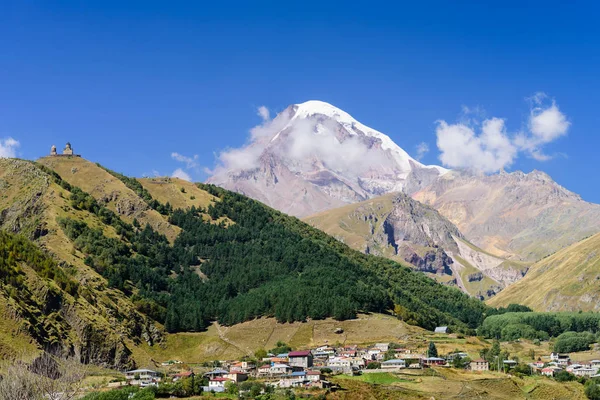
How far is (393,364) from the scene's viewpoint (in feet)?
568

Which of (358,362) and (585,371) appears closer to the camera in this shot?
(358,362)

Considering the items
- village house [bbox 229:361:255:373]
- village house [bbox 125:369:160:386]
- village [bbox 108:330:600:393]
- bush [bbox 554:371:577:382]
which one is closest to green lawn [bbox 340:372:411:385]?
village [bbox 108:330:600:393]

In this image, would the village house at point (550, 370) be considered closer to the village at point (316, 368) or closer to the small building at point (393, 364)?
the village at point (316, 368)

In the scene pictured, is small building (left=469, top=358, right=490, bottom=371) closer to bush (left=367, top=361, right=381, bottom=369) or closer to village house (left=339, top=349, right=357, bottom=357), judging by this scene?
bush (left=367, top=361, right=381, bottom=369)

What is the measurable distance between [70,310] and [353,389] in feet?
244

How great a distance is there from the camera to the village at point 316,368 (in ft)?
480

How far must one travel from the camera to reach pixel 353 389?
143m

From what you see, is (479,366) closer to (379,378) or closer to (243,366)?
(379,378)

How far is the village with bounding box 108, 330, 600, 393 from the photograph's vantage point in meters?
146

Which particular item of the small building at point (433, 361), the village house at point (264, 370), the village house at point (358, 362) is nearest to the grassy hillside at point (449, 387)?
the small building at point (433, 361)

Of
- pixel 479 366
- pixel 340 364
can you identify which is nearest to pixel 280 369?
pixel 340 364

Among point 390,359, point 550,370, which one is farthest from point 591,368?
point 390,359

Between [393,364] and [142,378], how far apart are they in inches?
2133

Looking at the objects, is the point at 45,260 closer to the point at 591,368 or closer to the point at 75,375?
the point at 75,375
